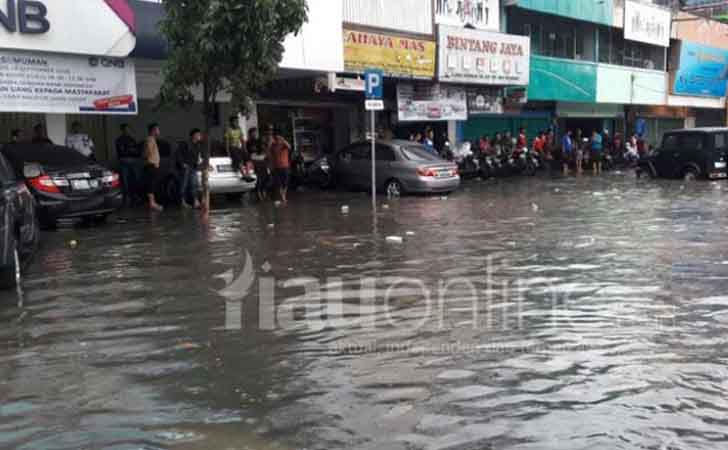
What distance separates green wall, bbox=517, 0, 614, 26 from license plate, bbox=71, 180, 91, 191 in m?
20.3

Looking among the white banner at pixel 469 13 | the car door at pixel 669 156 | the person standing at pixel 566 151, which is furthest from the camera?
the person standing at pixel 566 151

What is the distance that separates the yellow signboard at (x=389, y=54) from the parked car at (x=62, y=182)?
361 inches

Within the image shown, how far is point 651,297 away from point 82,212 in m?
9.13

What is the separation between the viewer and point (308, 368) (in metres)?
5.14

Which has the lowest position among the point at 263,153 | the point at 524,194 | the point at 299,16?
the point at 524,194

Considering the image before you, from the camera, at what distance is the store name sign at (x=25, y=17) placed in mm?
13297

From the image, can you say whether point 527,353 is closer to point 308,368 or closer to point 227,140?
point 308,368

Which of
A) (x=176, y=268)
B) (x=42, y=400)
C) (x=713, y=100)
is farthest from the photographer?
(x=713, y=100)

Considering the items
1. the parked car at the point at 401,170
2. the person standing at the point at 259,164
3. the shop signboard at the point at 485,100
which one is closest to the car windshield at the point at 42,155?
the person standing at the point at 259,164

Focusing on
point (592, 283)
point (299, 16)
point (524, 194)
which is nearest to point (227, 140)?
point (299, 16)

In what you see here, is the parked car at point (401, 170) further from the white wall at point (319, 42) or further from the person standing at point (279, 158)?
the person standing at point (279, 158)

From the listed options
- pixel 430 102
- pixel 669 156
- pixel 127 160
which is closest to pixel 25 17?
pixel 127 160

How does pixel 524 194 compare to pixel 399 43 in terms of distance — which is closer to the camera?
pixel 524 194

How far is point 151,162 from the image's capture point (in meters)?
15.4
